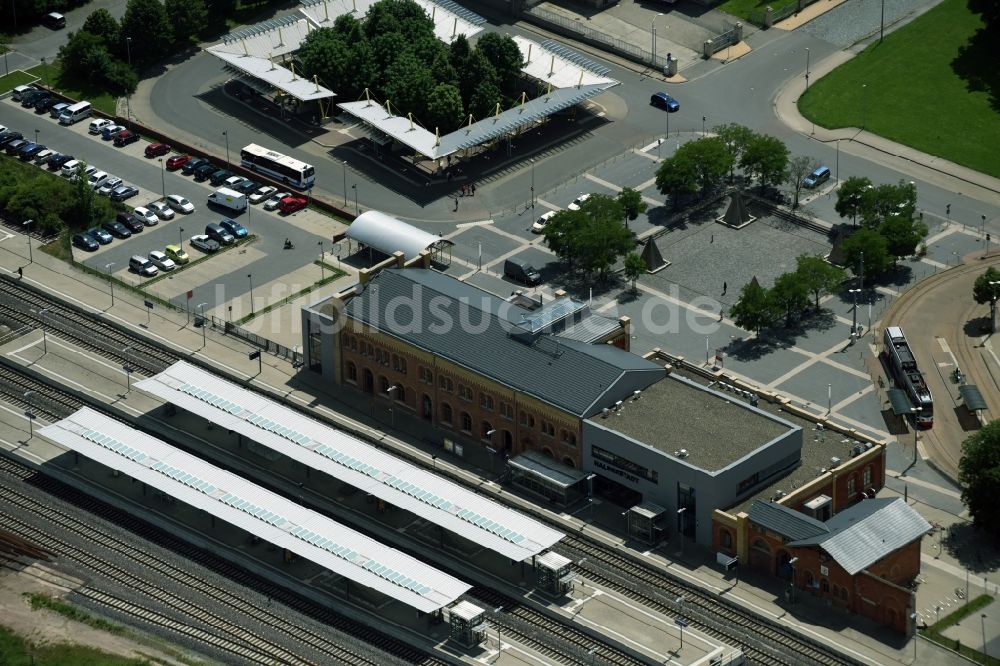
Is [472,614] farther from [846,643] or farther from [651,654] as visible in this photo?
[846,643]

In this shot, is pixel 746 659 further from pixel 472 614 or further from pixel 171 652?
pixel 171 652

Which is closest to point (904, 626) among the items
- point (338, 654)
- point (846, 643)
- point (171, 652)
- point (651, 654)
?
point (846, 643)

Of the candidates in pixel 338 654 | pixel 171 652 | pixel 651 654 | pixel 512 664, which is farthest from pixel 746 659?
pixel 171 652

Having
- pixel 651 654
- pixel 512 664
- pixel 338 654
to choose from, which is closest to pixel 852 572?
pixel 651 654

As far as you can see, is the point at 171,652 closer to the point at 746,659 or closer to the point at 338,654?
the point at 338,654

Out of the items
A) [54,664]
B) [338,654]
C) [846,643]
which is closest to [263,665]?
[338,654]

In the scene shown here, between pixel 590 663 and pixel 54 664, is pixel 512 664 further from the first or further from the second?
pixel 54 664
